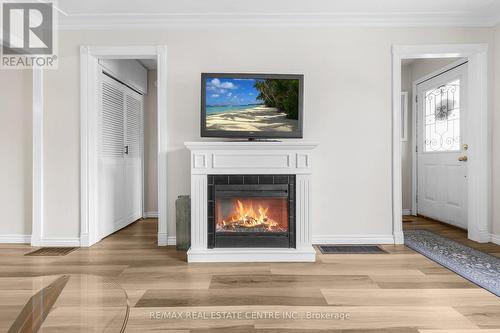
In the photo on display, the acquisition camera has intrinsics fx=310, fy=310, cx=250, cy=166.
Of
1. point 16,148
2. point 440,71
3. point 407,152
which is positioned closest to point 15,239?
point 16,148

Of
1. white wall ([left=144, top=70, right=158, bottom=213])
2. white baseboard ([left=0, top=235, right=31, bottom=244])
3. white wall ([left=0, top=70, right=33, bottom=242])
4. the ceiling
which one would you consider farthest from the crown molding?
white baseboard ([left=0, top=235, right=31, bottom=244])

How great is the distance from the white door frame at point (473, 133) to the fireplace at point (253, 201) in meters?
1.28

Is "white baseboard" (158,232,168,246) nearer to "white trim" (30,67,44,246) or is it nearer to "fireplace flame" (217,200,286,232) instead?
"fireplace flame" (217,200,286,232)

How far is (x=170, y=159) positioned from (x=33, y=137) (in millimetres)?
1511

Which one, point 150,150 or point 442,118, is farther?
point 150,150

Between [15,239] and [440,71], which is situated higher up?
[440,71]

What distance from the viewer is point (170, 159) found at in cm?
338

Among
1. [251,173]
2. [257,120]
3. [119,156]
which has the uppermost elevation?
[257,120]

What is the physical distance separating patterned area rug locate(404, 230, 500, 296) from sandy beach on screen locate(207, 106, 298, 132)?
6.05ft

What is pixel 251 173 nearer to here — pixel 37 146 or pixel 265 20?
pixel 265 20

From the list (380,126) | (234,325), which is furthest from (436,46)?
(234,325)

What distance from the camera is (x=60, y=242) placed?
133 inches

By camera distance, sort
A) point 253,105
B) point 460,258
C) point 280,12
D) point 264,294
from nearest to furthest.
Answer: point 264,294, point 460,258, point 253,105, point 280,12

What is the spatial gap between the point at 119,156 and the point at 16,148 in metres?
1.12
